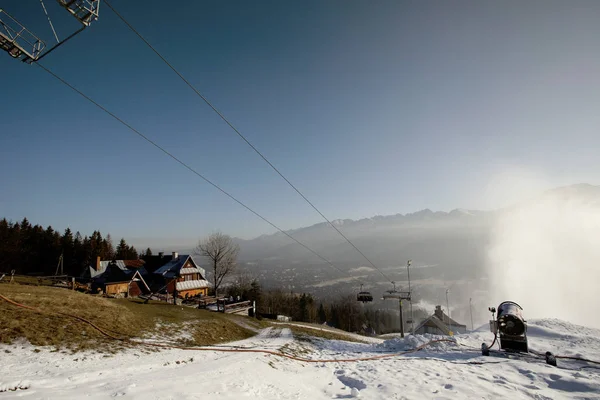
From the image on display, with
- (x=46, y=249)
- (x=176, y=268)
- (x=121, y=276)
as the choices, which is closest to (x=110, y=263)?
(x=121, y=276)

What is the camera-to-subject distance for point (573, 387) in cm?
1091

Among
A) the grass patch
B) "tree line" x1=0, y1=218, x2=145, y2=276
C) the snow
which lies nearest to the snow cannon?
the snow

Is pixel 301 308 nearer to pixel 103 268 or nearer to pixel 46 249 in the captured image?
pixel 103 268

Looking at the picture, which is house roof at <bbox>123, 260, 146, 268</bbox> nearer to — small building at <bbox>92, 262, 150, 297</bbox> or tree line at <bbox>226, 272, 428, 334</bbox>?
small building at <bbox>92, 262, 150, 297</bbox>

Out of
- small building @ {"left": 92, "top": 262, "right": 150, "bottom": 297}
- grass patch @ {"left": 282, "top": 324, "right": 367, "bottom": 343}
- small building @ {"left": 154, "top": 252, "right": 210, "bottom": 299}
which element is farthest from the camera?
small building @ {"left": 154, "top": 252, "right": 210, "bottom": 299}

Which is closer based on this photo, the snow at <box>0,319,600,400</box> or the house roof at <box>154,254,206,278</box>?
the snow at <box>0,319,600,400</box>

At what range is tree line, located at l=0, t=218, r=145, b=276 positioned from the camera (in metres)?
79.3

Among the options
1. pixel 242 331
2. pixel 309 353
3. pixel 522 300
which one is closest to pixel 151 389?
pixel 309 353

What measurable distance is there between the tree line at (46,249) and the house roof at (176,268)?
3658 centimetres

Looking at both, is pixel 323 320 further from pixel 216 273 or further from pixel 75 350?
pixel 75 350

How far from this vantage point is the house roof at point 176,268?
54156 mm

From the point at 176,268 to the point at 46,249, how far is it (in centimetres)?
6403

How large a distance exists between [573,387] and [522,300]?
7838 inches

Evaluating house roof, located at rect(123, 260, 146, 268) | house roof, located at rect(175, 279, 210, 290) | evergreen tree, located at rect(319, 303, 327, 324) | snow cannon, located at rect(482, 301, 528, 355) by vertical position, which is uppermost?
house roof, located at rect(123, 260, 146, 268)
